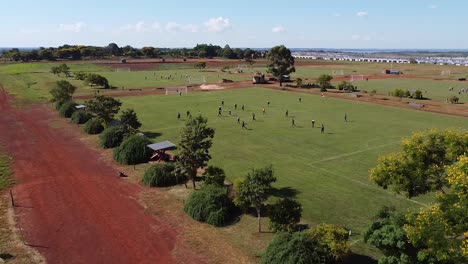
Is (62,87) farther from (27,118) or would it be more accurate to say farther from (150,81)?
(150,81)

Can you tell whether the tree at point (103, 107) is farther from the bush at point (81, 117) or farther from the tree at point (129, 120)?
the bush at point (81, 117)

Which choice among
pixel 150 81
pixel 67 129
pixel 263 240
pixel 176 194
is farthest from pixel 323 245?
pixel 150 81

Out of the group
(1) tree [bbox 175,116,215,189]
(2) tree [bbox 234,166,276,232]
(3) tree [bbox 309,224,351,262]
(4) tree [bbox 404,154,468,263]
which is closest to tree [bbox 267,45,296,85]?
(1) tree [bbox 175,116,215,189]

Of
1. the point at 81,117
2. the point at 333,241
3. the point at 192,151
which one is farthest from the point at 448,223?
the point at 81,117

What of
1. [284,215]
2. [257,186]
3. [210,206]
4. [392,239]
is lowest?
[210,206]

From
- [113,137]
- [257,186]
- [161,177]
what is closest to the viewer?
[257,186]

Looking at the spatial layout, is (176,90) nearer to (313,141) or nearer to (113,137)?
(113,137)

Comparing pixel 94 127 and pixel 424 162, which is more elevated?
pixel 424 162
